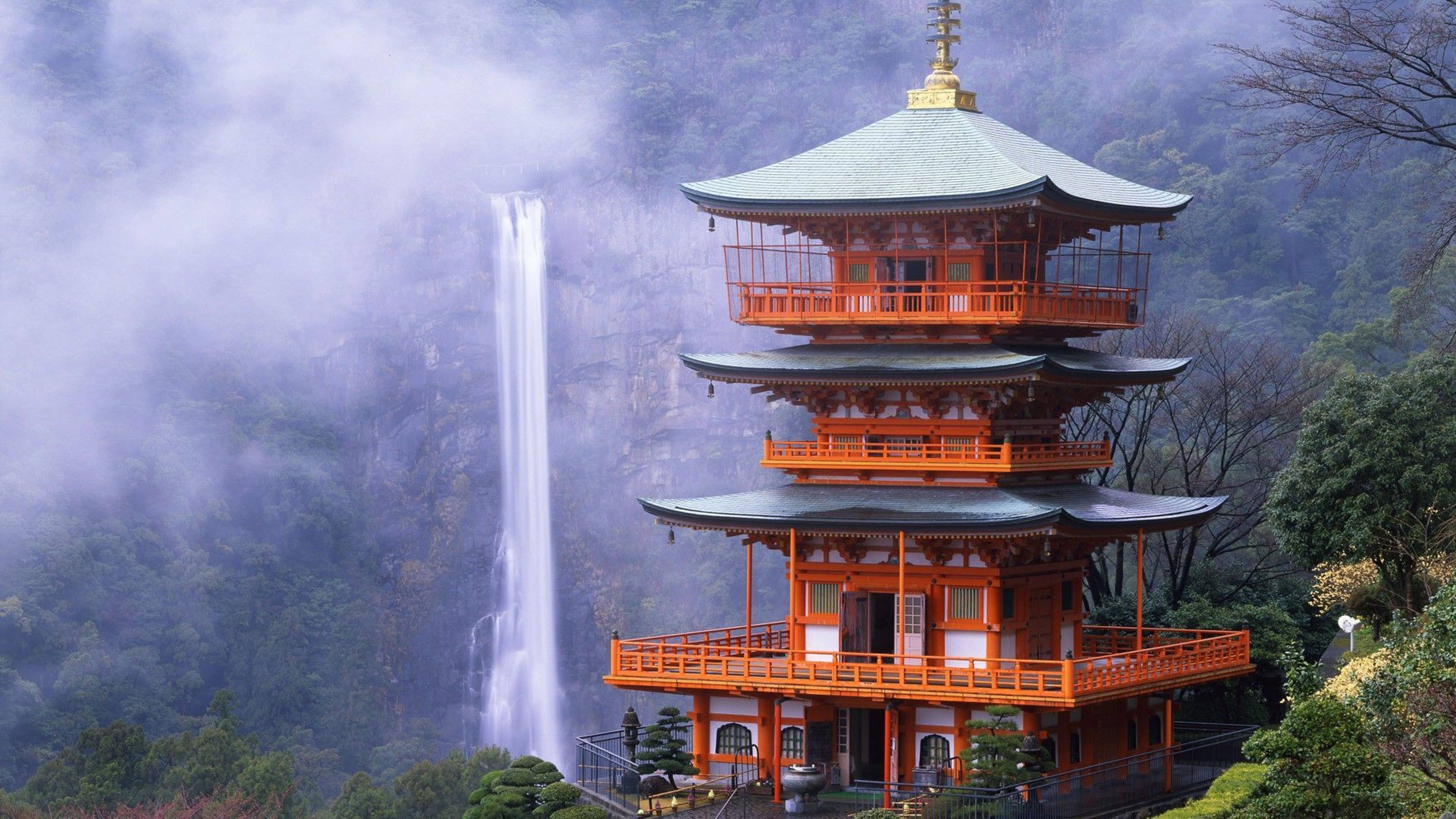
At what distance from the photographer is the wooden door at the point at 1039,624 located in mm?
31922

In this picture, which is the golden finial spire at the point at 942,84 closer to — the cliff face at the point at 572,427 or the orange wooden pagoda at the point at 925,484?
the orange wooden pagoda at the point at 925,484

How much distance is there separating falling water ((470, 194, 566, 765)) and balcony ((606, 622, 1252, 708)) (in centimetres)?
5763

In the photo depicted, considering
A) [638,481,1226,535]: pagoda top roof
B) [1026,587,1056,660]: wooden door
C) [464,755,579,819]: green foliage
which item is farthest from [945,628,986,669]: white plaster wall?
[464,755,579,819]: green foliage

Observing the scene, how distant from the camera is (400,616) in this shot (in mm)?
94188

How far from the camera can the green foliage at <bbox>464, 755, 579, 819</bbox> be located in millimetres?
29703

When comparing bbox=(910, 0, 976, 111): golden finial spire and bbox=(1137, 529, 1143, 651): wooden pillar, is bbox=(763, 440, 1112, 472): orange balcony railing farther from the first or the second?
bbox=(910, 0, 976, 111): golden finial spire

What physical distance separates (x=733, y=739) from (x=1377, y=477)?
13945mm

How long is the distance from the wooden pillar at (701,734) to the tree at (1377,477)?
13.1 m

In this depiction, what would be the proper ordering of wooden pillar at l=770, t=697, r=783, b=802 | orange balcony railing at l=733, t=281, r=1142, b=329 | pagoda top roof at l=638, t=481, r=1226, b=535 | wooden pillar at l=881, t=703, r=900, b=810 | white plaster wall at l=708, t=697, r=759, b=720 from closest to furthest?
1. wooden pillar at l=881, t=703, r=900, b=810
2. pagoda top roof at l=638, t=481, r=1226, b=535
3. wooden pillar at l=770, t=697, r=783, b=802
4. orange balcony railing at l=733, t=281, r=1142, b=329
5. white plaster wall at l=708, t=697, r=759, b=720

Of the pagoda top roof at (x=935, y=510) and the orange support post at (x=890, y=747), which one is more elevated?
the pagoda top roof at (x=935, y=510)

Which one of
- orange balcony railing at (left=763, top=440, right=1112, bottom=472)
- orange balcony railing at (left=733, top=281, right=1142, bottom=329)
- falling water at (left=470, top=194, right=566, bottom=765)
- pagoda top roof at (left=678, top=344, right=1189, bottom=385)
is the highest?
orange balcony railing at (left=733, top=281, right=1142, bottom=329)

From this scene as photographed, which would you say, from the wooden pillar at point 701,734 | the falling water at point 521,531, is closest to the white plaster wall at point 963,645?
the wooden pillar at point 701,734

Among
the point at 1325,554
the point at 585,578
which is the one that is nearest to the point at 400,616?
the point at 585,578

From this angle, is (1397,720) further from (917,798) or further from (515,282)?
(515,282)
